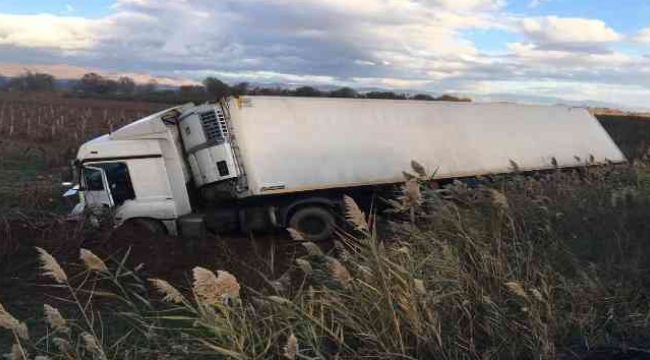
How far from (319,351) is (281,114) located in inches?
444

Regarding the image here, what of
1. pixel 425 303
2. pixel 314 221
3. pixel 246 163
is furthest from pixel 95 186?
pixel 425 303

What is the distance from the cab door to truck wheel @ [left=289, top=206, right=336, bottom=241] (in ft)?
12.6

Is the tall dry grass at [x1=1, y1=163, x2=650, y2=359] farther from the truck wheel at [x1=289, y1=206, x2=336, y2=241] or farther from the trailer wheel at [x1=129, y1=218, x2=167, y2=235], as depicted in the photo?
the trailer wheel at [x1=129, y1=218, x2=167, y2=235]

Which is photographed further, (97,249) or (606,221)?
(97,249)

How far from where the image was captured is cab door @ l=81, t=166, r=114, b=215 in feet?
47.4

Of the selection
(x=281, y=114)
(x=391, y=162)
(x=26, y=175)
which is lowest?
(x=26, y=175)

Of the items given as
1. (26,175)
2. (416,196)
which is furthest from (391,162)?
(26,175)

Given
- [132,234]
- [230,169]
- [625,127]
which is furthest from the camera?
[625,127]

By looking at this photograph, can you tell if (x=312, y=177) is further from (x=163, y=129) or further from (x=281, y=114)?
(x=163, y=129)

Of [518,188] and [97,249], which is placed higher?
[518,188]

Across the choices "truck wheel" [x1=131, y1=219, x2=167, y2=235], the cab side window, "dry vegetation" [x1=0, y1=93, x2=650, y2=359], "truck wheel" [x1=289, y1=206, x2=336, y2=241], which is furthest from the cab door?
"dry vegetation" [x1=0, y1=93, x2=650, y2=359]

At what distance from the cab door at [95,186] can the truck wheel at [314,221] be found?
3.85m

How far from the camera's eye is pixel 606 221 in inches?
208

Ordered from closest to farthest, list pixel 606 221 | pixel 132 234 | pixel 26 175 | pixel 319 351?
1. pixel 319 351
2. pixel 606 221
3. pixel 132 234
4. pixel 26 175
